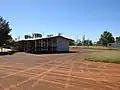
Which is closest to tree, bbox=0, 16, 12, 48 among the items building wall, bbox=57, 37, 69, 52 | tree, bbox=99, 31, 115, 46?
building wall, bbox=57, 37, 69, 52

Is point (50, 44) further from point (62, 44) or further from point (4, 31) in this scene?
point (4, 31)

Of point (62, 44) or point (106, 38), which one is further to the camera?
point (106, 38)

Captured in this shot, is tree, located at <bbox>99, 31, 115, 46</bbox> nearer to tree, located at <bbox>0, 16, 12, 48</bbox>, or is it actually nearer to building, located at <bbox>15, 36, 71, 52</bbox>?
building, located at <bbox>15, 36, 71, 52</bbox>

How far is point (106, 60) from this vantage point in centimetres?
2320

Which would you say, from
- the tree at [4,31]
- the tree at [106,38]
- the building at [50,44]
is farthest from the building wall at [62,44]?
the tree at [106,38]

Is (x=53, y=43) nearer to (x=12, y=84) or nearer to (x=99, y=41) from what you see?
(x=12, y=84)

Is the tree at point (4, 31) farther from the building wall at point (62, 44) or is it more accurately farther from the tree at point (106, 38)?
the tree at point (106, 38)

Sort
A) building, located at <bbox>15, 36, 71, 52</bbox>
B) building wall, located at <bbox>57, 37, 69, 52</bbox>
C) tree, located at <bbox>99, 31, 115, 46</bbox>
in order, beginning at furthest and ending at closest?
tree, located at <bbox>99, 31, 115, 46</bbox>
building wall, located at <bbox>57, 37, 69, 52</bbox>
building, located at <bbox>15, 36, 71, 52</bbox>

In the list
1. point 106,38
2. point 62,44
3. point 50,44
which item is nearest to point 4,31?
point 50,44

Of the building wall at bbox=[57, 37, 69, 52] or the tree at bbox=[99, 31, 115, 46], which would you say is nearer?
the building wall at bbox=[57, 37, 69, 52]

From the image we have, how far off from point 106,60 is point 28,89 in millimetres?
13748

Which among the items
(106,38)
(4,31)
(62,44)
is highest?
(106,38)

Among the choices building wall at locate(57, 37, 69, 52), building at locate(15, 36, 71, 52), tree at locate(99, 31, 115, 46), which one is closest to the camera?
building at locate(15, 36, 71, 52)

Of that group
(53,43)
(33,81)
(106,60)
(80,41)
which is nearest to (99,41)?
(80,41)
